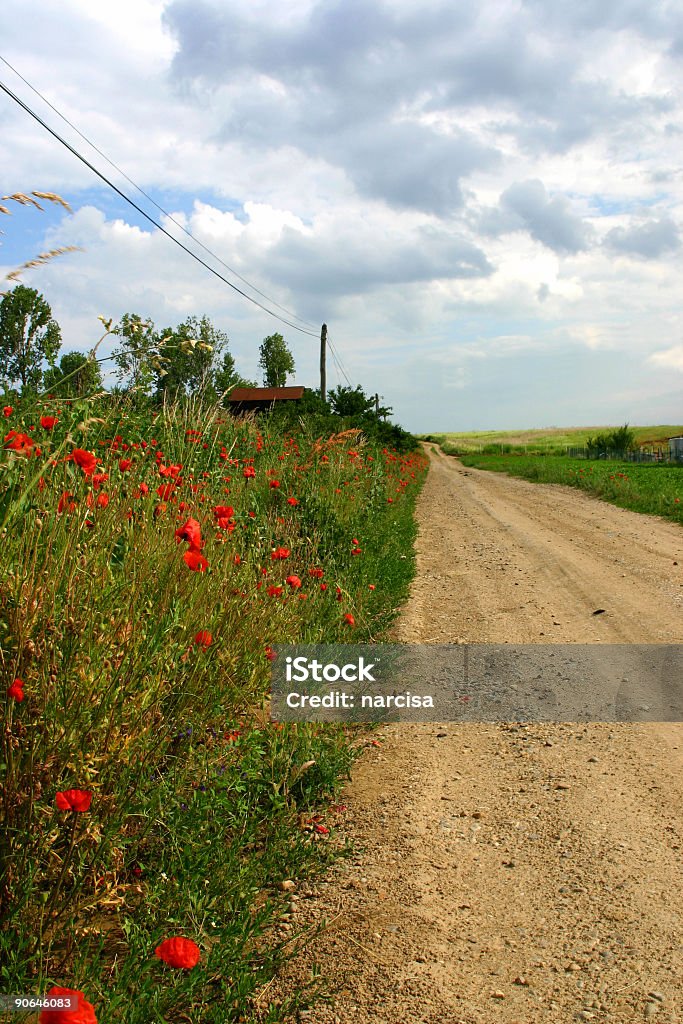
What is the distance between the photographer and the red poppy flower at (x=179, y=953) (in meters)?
2.07

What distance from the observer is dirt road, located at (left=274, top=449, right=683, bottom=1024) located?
263 cm

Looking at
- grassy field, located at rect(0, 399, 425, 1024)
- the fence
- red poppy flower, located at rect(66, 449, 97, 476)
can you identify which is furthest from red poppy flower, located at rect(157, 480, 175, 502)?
the fence

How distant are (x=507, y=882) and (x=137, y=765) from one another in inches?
62.4

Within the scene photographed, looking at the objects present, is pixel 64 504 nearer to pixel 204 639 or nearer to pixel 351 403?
pixel 204 639

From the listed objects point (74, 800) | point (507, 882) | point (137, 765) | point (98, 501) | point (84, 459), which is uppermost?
point (84, 459)

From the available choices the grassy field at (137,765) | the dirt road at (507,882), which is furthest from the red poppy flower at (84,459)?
the dirt road at (507,882)

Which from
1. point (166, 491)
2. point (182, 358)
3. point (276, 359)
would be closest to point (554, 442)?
point (276, 359)

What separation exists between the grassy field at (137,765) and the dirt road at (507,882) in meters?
0.26

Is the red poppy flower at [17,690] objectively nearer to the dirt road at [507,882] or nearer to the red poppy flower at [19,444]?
the red poppy flower at [19,444]

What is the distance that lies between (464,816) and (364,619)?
2568mm

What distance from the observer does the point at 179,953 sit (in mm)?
2078

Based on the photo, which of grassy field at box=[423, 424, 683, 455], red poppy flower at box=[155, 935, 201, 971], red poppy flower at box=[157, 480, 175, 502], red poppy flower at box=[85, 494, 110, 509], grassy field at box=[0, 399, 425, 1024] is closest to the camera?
red poppy flower at box=[155, 935, 201, 971]

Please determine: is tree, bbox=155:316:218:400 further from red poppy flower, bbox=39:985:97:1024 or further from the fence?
the fence

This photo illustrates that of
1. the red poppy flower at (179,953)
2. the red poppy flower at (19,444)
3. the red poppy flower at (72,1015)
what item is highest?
the red poppy flower at (19,444)
